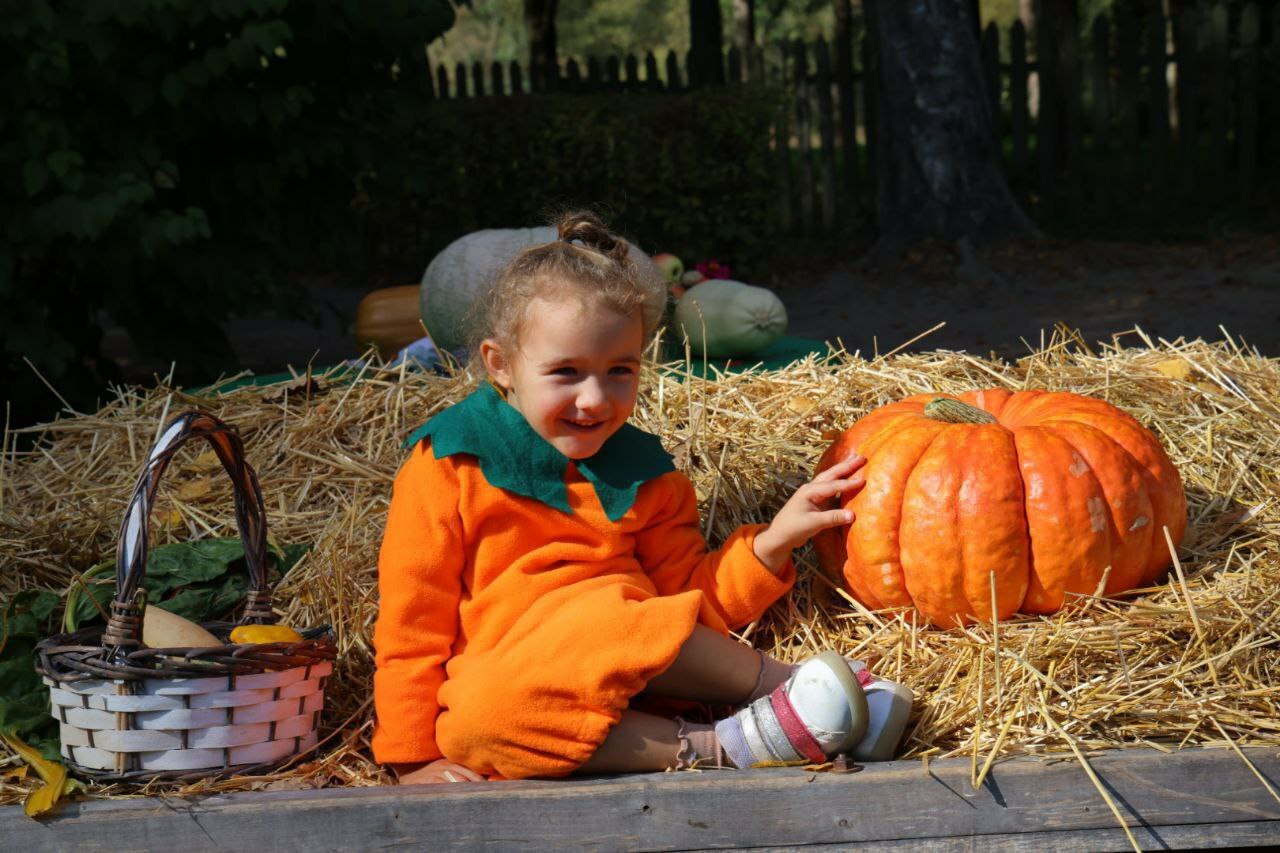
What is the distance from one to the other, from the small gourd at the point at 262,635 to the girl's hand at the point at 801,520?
923mm

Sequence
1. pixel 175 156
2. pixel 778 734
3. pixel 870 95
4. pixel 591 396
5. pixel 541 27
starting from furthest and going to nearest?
pixel 541 27, pixel 870 95, pixel 175 156, pixel 591 396, pixel 778 734

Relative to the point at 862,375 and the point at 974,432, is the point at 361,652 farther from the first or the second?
the point at 862,375

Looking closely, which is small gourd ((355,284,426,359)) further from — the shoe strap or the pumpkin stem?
the shoe strap

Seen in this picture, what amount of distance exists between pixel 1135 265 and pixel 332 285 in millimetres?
8010

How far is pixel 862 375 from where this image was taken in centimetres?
356

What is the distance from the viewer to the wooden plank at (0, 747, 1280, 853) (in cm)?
210

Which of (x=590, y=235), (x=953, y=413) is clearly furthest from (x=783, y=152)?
(x=590, y=235)

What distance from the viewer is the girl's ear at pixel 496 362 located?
2510 millimetres

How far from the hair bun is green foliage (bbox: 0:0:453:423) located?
3.10 metres

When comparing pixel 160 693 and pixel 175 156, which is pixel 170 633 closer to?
pixel 160 693

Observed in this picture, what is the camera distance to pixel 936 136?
34.2 ft

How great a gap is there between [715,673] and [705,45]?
37.9 ft

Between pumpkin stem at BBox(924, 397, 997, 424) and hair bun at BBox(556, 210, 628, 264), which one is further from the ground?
hair bun at BBox(556, 210, 628, 264)

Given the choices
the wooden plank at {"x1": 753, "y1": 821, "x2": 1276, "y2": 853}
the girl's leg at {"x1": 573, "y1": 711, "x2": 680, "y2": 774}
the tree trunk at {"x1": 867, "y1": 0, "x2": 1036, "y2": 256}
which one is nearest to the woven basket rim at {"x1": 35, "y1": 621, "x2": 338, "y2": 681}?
the girl's leg at {"x1": 573, "y1": 711, "x2": 680, "y2": 774}
